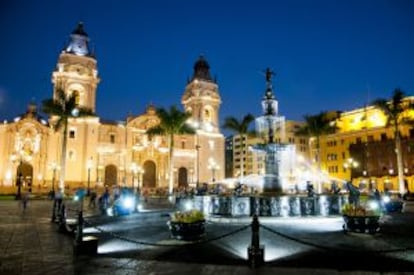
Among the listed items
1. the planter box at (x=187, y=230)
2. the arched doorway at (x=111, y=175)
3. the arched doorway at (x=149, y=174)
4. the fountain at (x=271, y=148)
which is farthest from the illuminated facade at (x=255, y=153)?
the planter box at (x=187, y=230)

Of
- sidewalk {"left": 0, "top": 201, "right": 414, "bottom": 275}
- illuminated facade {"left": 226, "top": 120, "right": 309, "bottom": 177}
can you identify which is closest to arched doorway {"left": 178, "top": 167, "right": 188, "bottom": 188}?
illuminated facade {"left": 226, "top": 120, "right": 309, "bottom": 177}

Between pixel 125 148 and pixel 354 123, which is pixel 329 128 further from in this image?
pixel 125 148

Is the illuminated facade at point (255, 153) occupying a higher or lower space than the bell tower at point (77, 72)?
lower

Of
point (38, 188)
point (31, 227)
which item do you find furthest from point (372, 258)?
point (38, 188)

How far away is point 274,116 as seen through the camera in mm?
22219

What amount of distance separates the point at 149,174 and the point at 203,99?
20.0 metres

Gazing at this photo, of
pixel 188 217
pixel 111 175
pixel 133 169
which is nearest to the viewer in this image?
pixel 188 217

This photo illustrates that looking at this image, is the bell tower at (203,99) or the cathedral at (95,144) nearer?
the cathedral at (95,144)

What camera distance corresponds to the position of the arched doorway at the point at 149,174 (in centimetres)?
6998

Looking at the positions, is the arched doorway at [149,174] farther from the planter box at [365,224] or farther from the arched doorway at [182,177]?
the planter box at [365,224]

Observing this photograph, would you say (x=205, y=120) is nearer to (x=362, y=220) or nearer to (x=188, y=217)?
(x=362, y=220)

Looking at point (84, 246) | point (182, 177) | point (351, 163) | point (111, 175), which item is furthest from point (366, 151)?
point (84, 246)

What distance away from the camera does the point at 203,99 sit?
7444cm

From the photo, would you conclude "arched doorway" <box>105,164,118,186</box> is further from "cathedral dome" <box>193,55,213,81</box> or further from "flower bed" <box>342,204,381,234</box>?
"flower bed" <box>342,204,381,234</box>
